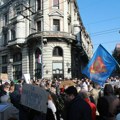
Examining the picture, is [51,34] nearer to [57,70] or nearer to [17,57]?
[57,70]

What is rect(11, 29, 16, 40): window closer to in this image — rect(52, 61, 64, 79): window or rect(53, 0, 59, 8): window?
rect(53, 0, 59, 8): window

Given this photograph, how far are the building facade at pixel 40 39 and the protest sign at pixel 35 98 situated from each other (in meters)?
31.8

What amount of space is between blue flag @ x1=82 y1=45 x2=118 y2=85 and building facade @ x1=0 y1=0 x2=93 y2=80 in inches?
1095

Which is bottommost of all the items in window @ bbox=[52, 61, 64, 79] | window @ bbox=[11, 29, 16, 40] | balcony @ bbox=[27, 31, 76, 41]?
window @ bbox=[52, 61, 64, 79]

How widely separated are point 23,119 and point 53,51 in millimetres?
36917

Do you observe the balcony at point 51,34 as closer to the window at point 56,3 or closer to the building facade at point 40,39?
the building facade at point 40,39

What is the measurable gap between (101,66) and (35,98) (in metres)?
4.55

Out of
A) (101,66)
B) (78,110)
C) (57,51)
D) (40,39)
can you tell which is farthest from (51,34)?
(78,110)

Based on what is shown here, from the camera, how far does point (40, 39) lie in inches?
1729

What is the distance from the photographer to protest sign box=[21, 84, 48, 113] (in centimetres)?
665

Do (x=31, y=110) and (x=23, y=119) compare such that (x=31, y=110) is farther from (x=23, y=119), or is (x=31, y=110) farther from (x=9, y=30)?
(x=9, y=30)

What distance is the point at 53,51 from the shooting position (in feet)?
145

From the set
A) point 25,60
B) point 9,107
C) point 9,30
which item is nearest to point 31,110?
point 9,107

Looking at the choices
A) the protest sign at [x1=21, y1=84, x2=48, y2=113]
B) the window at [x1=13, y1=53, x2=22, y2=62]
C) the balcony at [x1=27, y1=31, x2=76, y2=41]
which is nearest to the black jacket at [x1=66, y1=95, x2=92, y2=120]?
the protest sign at [x1=21, y1=84, x2=48, y2=113]
